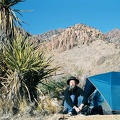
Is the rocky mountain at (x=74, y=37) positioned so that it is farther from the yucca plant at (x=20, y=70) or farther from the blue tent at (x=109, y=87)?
the yucca plant at (x=20, y=70)

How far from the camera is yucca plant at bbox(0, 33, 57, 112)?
31.6 ft

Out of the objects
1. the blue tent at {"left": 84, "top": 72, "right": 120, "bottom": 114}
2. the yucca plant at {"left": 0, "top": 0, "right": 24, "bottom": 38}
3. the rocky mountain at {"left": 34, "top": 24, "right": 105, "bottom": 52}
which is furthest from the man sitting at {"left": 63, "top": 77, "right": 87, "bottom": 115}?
the rocky mountain at {"left": 34, "top": 24, "right": 105, "bottom": 52}

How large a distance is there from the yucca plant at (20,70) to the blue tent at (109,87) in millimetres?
1645

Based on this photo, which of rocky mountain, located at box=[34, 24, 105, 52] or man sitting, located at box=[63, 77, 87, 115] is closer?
man sitting, located at box=[63, 77, 87, 115]

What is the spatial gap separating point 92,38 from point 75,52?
467 cm

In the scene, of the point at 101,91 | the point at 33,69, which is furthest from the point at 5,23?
the point at 101,91

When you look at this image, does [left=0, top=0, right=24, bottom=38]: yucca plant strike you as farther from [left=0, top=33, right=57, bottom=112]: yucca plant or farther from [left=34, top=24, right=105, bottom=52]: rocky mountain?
[left=34, top=24, right=105, bottom=52]: rocky mountain

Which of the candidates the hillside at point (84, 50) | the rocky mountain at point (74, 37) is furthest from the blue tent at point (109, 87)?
the rocky mountain at point (74, 37)

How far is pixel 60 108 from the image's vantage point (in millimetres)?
9969

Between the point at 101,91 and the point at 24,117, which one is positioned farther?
the point at 101,91

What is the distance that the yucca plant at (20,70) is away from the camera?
9617 mm

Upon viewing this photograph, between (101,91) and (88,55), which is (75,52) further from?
(101,91)

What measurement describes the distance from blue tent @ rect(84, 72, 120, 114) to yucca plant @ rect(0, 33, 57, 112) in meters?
1.64

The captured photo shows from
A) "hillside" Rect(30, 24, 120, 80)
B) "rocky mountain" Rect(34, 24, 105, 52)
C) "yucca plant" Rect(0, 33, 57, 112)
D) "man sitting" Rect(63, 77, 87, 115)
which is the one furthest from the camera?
"rocky mountain" Rect(34, 24, 105, 52)
